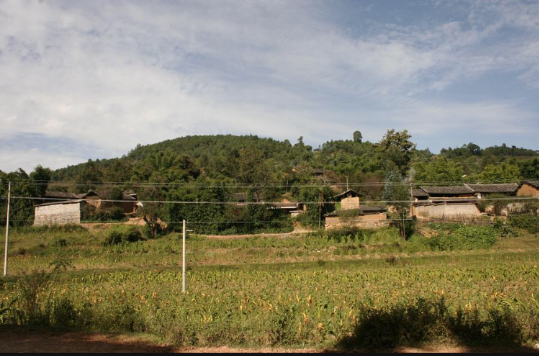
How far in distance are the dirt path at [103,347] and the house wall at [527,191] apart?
42.1 metres

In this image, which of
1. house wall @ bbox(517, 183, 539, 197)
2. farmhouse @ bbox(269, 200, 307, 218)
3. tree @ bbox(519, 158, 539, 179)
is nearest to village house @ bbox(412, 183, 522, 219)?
house wall @ bbox(517, 183, 539, 197)

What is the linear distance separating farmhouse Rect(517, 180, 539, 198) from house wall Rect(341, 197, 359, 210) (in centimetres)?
1904

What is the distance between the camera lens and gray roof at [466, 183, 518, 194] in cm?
4512

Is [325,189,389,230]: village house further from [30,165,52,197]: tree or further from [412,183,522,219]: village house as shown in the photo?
[30,165,52,197]: tree

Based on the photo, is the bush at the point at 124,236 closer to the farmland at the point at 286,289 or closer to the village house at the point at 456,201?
the farmland at the point at 286,289

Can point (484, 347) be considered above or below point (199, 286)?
above

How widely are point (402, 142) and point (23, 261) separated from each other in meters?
59.8

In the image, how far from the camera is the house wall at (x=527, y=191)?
4284 cm

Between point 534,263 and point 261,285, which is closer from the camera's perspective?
point 261,285

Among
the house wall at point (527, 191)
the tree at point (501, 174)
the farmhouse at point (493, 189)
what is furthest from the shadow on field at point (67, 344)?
the tree at point (501, 174)

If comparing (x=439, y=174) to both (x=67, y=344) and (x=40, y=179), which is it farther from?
(x=40, y=179)

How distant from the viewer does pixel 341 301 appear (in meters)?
14.6

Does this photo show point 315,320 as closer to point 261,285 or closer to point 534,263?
point 261,285

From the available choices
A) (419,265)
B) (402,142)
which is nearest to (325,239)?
(419,265)
